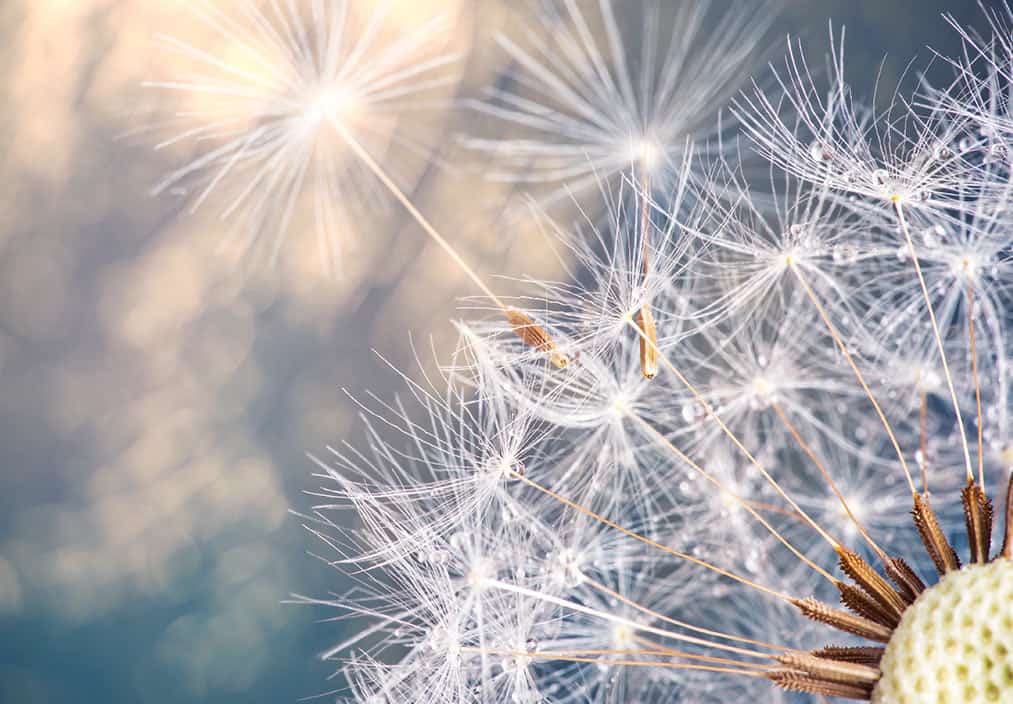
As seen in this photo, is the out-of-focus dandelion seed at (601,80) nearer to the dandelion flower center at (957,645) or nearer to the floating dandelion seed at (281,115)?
the floating dandelion seed at (281,115)

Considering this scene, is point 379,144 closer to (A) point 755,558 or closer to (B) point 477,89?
(B) point 477,89

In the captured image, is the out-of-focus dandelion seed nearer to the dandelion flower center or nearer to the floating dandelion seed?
the floating dandelion seed

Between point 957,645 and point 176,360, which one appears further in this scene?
point 176,360

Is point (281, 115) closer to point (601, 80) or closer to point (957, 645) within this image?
point (601, 80)

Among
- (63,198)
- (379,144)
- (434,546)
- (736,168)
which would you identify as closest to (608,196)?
(736,168)

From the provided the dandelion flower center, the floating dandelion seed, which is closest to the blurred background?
the floating dandelion seed

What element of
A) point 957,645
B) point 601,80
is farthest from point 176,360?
point 957,645
